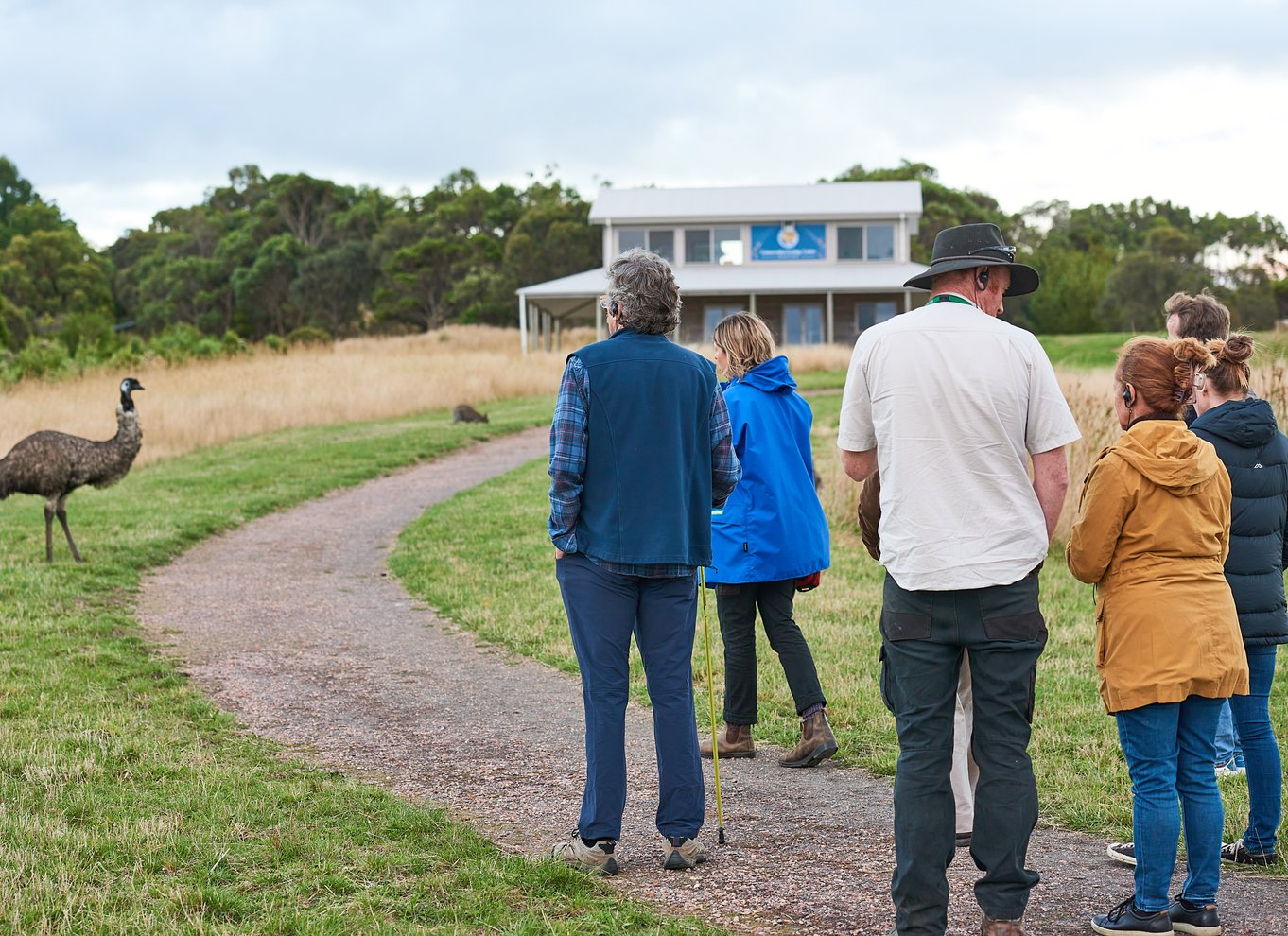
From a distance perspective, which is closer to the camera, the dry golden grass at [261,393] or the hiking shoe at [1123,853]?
the hiking shoe at [1123,853]

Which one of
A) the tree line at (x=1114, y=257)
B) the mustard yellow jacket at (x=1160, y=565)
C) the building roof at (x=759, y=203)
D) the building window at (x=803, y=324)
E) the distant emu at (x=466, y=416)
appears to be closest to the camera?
the mustard yellow jacket at (x=1160, y=565)

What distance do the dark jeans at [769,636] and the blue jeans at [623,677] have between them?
51.8 inches

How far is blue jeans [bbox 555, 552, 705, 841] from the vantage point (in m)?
4.49

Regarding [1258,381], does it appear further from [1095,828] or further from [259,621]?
[259,621]

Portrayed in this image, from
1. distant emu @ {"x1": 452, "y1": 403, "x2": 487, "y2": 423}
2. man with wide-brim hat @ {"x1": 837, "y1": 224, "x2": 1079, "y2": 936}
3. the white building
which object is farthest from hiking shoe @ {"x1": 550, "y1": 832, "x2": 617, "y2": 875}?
the white building

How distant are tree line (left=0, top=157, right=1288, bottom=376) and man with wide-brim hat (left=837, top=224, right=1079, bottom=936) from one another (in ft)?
163

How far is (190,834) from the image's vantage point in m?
4.83

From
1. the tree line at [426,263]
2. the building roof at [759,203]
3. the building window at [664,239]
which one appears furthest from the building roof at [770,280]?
the tree line at [426,263]

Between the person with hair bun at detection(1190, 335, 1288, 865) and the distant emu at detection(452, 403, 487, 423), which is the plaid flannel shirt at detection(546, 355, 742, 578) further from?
the distant emu at detection(452, 403, 487, 423)

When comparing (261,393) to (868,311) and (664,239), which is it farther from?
(868,311)

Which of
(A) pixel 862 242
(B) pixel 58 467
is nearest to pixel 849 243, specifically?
(A) pixel 862 242

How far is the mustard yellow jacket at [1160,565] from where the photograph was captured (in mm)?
3871

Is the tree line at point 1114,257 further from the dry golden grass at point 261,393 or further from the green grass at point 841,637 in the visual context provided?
the green grass at point 841,637

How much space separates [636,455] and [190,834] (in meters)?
2.25
